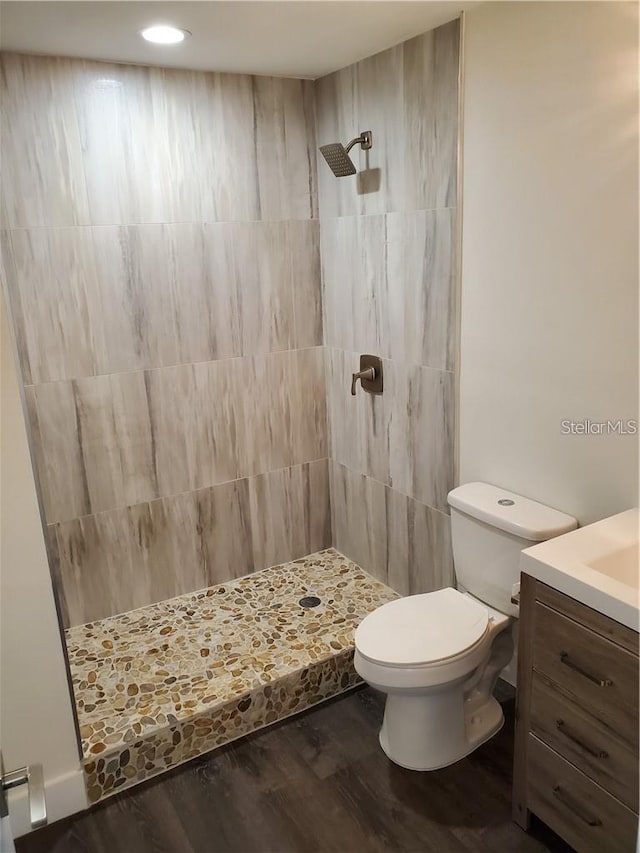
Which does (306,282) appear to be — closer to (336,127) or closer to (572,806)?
(336,127)

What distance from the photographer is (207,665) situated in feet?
7.88

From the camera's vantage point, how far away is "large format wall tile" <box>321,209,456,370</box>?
2.29 m

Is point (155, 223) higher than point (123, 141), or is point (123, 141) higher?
point (123, 141)

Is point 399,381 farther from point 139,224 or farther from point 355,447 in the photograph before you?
point 139,224

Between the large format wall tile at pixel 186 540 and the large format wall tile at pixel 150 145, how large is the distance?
1.15 metres

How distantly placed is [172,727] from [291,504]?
1195mm

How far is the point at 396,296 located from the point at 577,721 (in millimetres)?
1548

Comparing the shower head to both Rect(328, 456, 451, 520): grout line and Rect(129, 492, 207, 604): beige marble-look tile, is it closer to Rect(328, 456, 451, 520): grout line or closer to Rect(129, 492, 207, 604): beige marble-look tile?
Rect(328, 456, 451, 520): grout line

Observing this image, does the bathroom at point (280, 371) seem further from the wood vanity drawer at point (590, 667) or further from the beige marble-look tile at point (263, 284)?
the wood vanity drawer at point (590, 667)

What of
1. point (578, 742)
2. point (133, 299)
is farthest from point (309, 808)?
point (133, 299)

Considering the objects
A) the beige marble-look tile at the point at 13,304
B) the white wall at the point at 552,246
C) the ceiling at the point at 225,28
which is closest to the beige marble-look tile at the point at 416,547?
the white wall at the point at 552,246

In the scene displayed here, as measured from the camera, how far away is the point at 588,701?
1522 millimetres

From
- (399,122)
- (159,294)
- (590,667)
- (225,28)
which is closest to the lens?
(590,667)

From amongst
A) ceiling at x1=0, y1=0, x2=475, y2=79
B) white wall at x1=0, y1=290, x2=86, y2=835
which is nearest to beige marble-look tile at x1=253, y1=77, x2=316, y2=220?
ceiling at x1=0, y1=0, x2=475, y2=79
